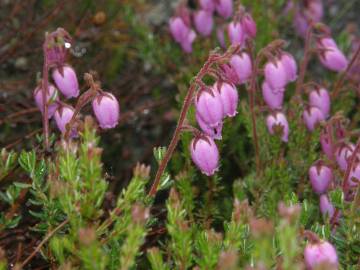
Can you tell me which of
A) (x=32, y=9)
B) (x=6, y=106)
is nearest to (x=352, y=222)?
(x=6, y=106)

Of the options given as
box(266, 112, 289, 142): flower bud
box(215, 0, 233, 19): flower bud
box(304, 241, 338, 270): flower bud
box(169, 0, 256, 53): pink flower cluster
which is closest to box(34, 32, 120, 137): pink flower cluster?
box(266, 112, 289, 142): flower bud

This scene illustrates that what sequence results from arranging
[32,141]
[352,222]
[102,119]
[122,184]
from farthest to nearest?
[122,184] < [32,141] < [102,119] < [352,222]

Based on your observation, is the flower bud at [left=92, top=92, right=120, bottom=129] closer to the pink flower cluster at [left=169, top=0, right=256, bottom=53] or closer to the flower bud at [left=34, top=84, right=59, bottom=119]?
the flower bud at [left=34, top=84, right=59, bottom=119]

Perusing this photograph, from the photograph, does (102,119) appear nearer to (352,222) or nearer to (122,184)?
(352,222)

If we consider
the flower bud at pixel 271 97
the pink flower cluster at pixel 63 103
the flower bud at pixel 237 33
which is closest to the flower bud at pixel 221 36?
the flower bud at pixel 237 33

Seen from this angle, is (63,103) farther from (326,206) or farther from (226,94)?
(326,206)

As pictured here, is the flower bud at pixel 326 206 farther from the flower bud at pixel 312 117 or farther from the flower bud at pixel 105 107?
the flower bud at pixel 105 107

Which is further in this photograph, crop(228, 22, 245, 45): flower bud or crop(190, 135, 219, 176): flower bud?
crop(228, 22, 245, 45): flower bud

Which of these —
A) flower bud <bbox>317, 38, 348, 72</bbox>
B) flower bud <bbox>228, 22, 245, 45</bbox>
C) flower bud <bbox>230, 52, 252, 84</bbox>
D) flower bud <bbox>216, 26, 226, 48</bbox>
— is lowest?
flower bud <bbox>216, 26, 226, 48</bbox>
